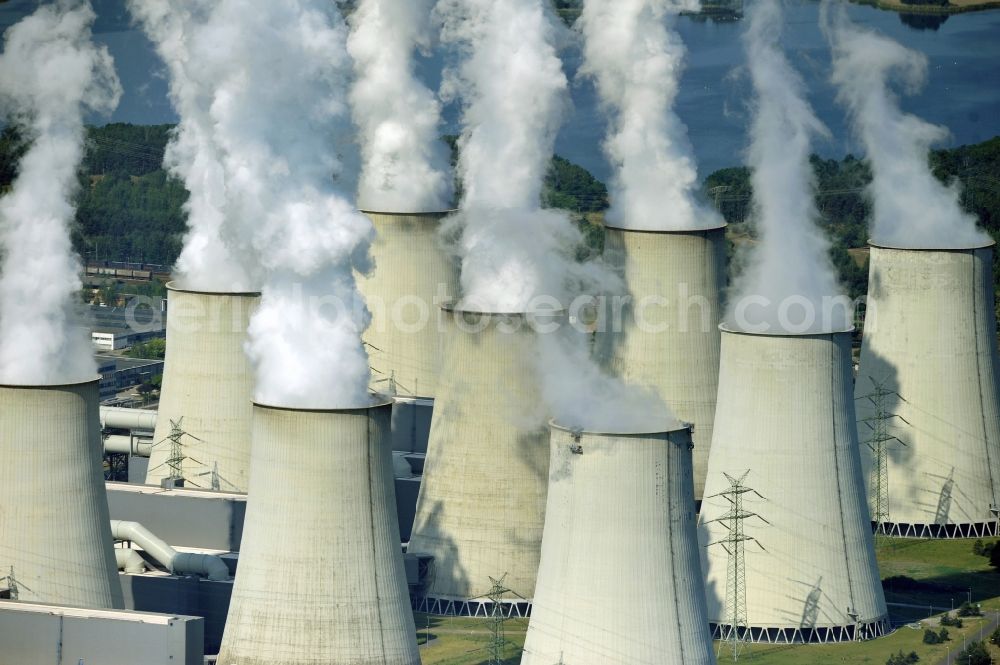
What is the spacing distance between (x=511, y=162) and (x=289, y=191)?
1059cm

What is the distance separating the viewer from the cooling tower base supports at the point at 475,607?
38.2 meters

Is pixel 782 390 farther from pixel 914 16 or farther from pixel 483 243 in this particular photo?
pixel 914 16

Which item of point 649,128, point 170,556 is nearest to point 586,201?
point 649,128

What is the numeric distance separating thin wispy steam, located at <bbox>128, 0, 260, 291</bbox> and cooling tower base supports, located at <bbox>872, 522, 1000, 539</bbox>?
15121 mm

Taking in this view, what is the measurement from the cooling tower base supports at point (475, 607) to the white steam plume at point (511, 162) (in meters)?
5.48

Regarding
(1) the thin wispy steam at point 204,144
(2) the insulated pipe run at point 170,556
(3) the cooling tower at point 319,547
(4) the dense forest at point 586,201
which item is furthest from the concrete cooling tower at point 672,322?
(4) the dense forest at point 586,201

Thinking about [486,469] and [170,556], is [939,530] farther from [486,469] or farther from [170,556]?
[170,556]

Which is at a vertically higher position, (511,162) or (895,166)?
(895,166)

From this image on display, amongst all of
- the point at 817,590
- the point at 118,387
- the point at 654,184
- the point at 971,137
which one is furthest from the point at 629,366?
the point at 971,137

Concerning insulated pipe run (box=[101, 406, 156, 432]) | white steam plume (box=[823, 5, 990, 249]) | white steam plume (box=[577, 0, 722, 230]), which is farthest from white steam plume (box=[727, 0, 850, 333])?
insulated pipe run (box=[101, 406, 156, 432])

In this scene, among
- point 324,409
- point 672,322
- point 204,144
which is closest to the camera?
point 324,409

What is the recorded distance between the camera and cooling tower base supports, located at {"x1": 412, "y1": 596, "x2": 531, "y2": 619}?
38.2m

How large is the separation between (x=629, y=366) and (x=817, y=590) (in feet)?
26.0

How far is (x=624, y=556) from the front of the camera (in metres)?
29.5
